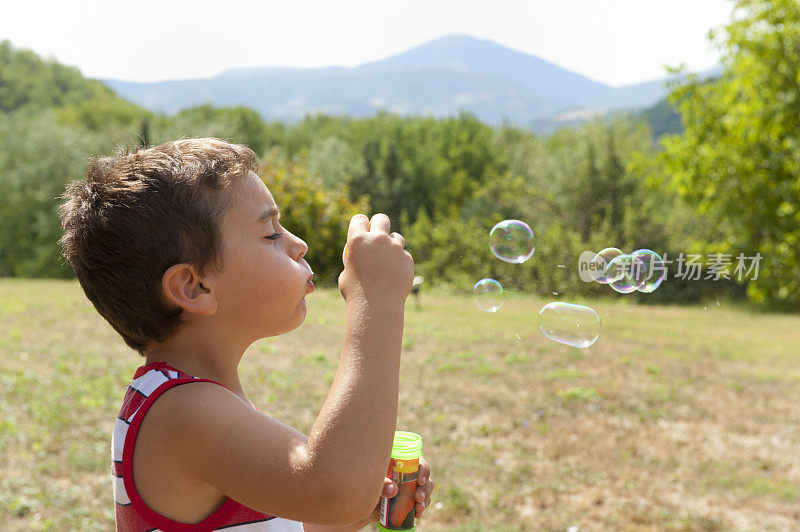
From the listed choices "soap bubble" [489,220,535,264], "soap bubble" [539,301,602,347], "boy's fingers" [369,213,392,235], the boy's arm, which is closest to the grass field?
"soap bubble" [539,301,602,347]

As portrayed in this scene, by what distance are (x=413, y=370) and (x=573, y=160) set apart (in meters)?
20.3

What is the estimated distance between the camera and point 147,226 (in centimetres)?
105

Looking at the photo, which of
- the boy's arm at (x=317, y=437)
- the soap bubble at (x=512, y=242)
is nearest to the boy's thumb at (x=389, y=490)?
the boy's arm at (x=317, y=437)

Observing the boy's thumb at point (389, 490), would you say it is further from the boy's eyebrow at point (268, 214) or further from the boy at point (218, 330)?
the boy's eyebrow at point (268, 214)

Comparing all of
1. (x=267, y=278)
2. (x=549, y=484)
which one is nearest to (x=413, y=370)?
(x=549, y=484)

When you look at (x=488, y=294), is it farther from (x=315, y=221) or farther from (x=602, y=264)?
(x=315, y=221)

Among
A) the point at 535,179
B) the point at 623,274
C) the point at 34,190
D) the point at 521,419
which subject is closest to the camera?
the point at 623,274

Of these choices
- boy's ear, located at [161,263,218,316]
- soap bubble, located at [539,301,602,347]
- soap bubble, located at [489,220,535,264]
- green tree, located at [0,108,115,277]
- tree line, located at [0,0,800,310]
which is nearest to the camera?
boy's ear, located at [161,263,218,316]

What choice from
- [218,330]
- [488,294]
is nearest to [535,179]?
[488,294]

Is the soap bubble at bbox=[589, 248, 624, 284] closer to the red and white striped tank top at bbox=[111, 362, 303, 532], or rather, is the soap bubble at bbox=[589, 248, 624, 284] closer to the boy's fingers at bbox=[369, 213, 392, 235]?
the boy's fingers at bbox=[369, 213, 392, 235]

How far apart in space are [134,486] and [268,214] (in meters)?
0.47

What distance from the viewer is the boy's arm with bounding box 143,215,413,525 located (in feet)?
3.06

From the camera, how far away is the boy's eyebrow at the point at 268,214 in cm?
112

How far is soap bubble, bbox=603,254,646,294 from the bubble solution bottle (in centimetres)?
176
